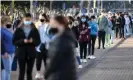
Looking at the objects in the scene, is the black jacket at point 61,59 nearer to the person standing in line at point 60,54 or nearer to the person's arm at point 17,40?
the person standing in line at point 60,54

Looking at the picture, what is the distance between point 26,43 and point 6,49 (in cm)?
71

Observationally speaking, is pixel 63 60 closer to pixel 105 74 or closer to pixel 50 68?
pixel 50 68

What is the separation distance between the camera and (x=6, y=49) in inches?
439

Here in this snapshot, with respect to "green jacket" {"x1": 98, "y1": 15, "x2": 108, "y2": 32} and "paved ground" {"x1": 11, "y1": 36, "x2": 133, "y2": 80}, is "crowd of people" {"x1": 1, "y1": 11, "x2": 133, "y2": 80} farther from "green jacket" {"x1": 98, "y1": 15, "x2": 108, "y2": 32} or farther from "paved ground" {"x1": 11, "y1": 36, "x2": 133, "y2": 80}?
"paved ground" {"x1": 11, "y1": 36, "x2": 133, "y2": 80}

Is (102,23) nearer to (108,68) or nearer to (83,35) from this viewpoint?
(83,35)

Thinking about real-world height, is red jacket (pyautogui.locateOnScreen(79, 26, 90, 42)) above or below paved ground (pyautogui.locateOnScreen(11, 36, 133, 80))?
above

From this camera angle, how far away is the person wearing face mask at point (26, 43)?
38.2 feet

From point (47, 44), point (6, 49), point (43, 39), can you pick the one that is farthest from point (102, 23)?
point (6, 49)

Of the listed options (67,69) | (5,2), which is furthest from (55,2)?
(67,69)

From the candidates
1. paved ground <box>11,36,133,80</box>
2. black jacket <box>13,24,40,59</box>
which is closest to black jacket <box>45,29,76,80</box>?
black jacket <box>13,24,40,59</box>

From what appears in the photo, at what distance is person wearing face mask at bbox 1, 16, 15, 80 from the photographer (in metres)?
11.0

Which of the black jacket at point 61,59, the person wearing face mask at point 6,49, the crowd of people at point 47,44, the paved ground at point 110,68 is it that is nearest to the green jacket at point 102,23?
the crowd of people at point 47,44

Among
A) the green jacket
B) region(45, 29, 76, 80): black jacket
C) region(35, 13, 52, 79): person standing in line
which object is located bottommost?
the green jacket

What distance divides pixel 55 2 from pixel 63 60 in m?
77.9
